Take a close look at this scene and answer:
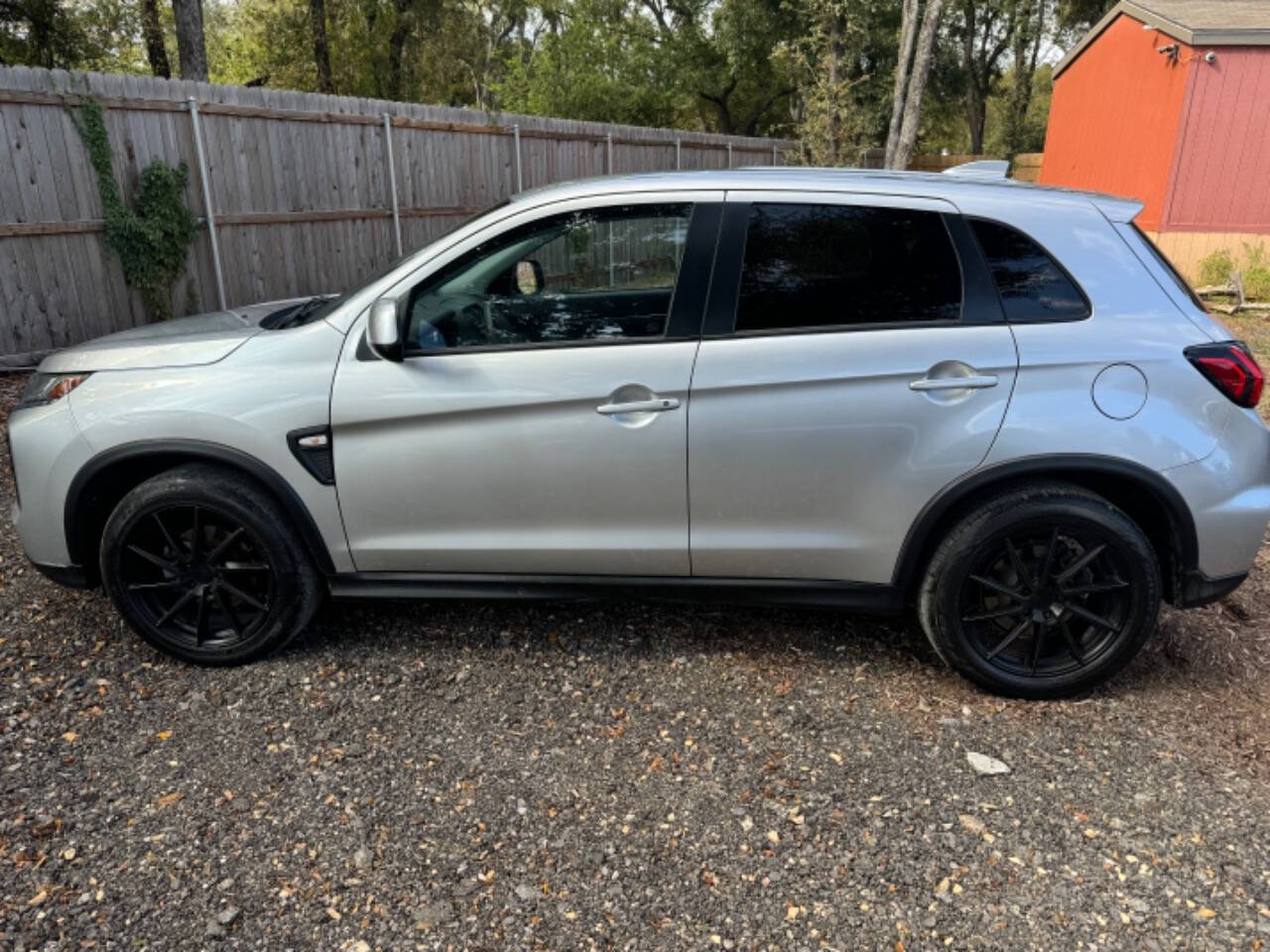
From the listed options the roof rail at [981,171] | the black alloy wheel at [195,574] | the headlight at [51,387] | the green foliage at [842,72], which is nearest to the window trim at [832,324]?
the roof rail at [981,171]

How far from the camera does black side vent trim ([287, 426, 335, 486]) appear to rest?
3.17m

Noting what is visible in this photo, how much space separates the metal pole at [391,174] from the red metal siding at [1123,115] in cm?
851

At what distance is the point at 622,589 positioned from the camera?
3312 mm

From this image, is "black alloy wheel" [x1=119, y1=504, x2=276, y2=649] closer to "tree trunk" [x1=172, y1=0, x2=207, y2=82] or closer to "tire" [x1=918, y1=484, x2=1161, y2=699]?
"tire" [x1=918, y1=484, x2=1161, y2=699]

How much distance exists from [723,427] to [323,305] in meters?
1.67

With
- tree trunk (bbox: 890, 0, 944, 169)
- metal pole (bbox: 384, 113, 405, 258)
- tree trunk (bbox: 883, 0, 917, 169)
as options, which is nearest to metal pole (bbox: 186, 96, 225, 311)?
metal pole (bbox: 384, 113, 405, 258)

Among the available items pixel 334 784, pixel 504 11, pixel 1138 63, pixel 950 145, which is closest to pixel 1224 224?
pixel 1138 63

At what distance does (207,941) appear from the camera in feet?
7.32

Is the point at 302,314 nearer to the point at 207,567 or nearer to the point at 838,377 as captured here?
the point at 207,567

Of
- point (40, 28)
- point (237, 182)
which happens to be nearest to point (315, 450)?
point (237, 182)

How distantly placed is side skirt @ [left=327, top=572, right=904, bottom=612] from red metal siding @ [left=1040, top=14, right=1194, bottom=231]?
36.0 feet

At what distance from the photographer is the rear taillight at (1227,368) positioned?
298cm

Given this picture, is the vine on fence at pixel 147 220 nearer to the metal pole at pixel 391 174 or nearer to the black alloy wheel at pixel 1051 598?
the metal pole at pixel 391 174

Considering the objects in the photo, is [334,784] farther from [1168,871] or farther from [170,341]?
[1168,871]
